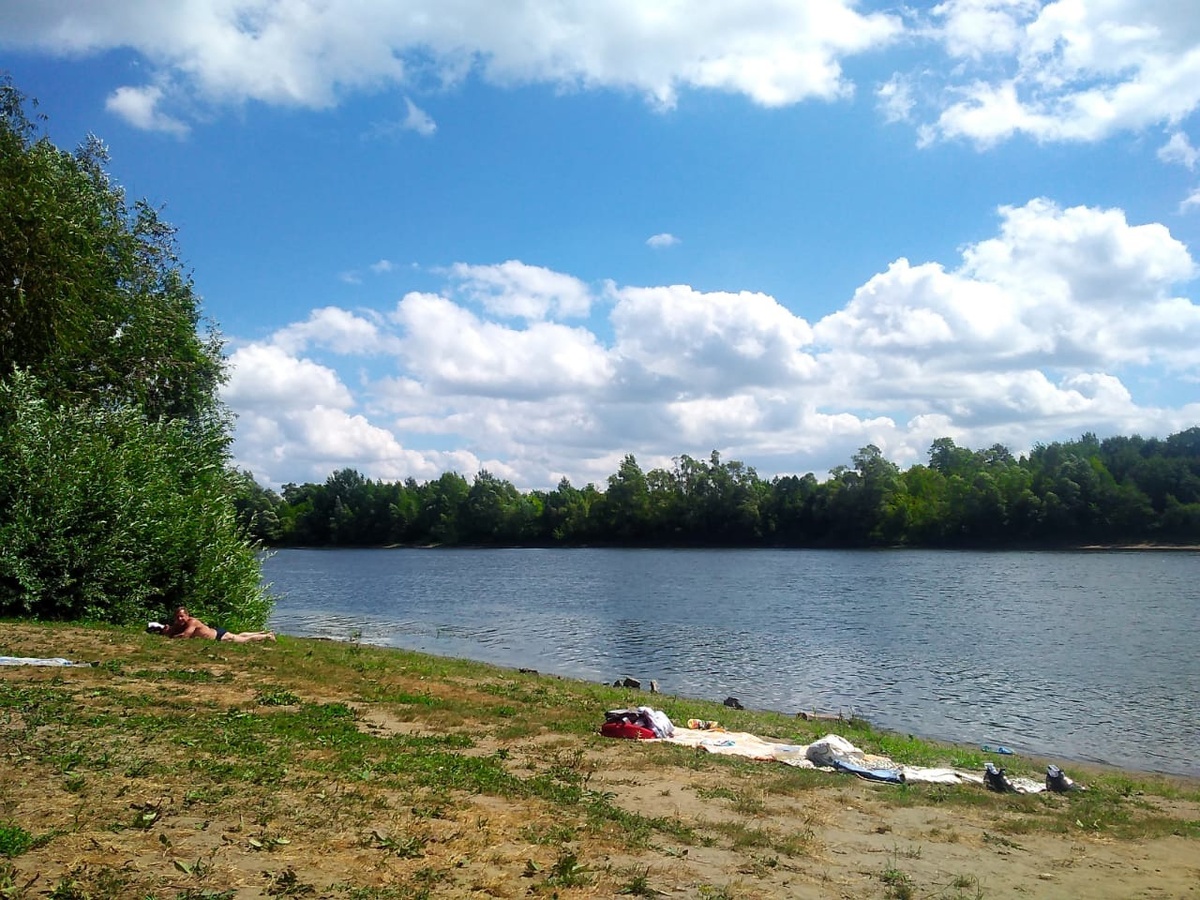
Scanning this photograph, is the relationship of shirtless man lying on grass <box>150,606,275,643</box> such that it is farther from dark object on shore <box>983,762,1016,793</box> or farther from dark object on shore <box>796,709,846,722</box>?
dark object on shore <box>983,762,1016,793</box>

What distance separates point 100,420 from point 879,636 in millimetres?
35279

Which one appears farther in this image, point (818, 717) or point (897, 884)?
point (818, 717)

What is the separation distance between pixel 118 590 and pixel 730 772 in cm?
2049

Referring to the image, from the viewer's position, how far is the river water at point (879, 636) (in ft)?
86.6

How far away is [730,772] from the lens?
1315cm

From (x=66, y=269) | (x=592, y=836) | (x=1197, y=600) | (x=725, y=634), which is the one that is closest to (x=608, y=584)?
(x=725, y=634)

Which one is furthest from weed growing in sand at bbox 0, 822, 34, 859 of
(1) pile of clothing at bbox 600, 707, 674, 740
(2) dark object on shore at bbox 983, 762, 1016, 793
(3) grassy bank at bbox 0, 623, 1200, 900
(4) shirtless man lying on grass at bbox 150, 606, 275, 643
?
(4) shirtless man lying on grass at bbox 150, 606, 275, 643

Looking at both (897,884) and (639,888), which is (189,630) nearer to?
(639,888)

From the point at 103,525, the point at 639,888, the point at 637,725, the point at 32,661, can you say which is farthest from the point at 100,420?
the point at 639,888

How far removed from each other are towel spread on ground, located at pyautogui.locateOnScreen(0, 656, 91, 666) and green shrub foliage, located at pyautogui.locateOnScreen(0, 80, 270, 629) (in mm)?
8708

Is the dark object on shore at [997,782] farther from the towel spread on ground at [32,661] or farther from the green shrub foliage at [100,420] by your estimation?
the green shrub foliage at [100,420]

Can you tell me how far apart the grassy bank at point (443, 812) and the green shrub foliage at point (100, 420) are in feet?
27.7

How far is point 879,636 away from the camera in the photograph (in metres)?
43.3

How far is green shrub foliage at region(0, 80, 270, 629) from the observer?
948 inches
